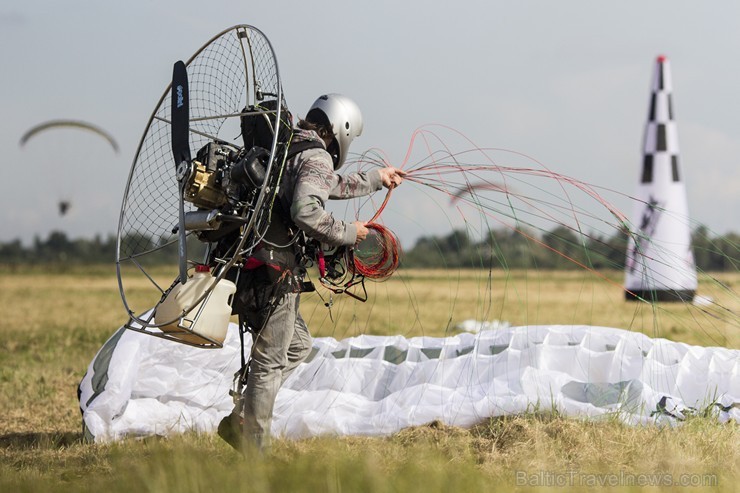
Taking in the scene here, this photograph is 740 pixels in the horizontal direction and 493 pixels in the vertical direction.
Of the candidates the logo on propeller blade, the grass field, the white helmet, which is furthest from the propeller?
the grass field

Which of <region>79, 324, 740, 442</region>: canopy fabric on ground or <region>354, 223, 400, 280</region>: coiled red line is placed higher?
<region>354, 223, 400, 280</region>: coiled red line

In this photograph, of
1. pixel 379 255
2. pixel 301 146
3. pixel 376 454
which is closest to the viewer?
pixel 376 454

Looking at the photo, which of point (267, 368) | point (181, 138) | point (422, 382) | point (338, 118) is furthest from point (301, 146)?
point (422, 382)

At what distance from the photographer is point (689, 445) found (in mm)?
4586

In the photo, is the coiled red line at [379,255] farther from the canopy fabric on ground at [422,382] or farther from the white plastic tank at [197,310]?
the canopy fabric on ground at [422,382]

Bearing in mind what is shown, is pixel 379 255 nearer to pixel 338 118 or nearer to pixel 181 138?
pixel 338 118

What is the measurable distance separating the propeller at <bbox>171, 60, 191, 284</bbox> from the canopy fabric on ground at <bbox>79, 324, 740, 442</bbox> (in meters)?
1.58

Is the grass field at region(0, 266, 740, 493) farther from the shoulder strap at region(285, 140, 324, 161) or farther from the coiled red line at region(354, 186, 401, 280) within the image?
the shoulder strap at region(285, 140, 324, 161)

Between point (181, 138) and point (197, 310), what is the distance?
0.90 m

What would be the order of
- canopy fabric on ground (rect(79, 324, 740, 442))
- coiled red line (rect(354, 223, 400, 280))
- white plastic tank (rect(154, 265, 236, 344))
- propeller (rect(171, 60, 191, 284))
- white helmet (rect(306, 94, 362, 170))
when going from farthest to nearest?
canopy fabric on ground (rect(79, 324, 740, 442))
coiled red line (rect(354, 223, 400, 280))
white helmet (rect(306, 94, 362, 170))
propeller (rect(171, 60, 191, 284))
white plastic tank (rect(154, 265, 236, 344))

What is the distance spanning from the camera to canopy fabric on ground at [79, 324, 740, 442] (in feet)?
17.8

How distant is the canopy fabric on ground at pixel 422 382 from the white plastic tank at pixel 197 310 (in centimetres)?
128

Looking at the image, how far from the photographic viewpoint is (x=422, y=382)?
616 cm

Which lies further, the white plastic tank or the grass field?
the white plastic tank
